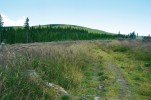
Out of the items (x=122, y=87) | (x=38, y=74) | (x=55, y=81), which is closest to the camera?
(x=38, y=74)

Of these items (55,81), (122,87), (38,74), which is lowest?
(122,87)

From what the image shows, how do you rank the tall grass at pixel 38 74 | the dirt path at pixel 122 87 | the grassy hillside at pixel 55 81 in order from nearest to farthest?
1. the tall grass at pixel 38 74
2. the grassy hillside at pixel 55 81
3. the dirt path at pixel 122 87

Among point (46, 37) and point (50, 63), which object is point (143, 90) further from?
point (46, 37)

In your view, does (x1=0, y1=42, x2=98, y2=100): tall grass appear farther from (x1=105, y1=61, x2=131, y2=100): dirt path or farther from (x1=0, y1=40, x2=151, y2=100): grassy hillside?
(x1=105, y1=61, x2=131, y2=100): dirt path

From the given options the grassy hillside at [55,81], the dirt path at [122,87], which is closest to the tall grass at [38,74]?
the grassy hillside at [55,81]

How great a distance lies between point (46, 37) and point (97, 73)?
8196 cm

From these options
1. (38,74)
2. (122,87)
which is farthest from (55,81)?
(122,87)

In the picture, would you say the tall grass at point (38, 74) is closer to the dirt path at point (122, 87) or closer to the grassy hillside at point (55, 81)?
the grassy hillside at point (55, 81)

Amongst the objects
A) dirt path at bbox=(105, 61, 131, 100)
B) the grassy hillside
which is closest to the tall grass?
the grassy hillside

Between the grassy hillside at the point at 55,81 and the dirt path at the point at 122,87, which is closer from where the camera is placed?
the grassy hillside at the point at 55,81

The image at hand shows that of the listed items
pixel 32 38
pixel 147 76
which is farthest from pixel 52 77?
pixel 32 38

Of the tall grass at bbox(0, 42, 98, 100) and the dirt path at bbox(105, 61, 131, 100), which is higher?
the tall grass at bbox(0, 42, 98, 100)

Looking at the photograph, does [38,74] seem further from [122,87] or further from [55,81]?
[122,87]

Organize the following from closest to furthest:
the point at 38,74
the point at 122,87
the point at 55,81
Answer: the point at 38,74 < the point at 55,81 < the point at 122,87
